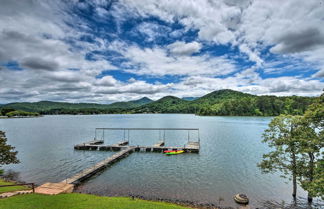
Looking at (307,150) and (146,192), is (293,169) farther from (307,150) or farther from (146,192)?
(146,192)

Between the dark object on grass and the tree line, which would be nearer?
the tree line

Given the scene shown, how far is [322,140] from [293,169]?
15.3ft

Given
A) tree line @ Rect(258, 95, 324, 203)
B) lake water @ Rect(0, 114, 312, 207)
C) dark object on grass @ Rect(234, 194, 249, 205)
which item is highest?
tree line @ Rect(258, 95, 324, 203)

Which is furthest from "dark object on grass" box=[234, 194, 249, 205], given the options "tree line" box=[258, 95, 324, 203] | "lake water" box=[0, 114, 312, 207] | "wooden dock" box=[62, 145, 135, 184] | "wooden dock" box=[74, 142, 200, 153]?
"wooden dock" box=[74, 142, 200, 153]

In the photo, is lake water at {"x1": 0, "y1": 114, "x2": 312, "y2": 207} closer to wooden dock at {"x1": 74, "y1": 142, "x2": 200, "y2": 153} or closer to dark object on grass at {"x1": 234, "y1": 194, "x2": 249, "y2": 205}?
dark object on grass at {"x1": 234, "y1": 194, "x2": 249, "y2": 205}

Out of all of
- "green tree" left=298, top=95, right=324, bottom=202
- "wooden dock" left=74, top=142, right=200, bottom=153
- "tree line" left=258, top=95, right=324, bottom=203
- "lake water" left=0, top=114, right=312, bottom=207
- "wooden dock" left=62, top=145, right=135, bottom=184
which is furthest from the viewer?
"wooden dock" left=74, top=142, right=200, bottom=153

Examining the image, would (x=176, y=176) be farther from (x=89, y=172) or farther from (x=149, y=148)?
(x=149, y=148)

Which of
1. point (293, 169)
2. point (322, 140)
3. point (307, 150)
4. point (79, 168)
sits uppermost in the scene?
point (322, 140)

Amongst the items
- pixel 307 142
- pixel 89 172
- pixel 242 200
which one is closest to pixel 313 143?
pixel 307 142

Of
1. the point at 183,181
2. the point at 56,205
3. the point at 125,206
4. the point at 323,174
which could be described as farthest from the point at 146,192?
the point at 323,174

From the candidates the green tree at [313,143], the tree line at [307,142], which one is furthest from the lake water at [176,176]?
the green tree at [313,143]

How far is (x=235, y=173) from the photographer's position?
2844cm

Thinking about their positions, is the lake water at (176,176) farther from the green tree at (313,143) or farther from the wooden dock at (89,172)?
the green tree at (313,143)

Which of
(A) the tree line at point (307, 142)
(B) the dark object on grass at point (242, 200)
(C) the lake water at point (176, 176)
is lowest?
(C) the lake water at point (176, 176)
